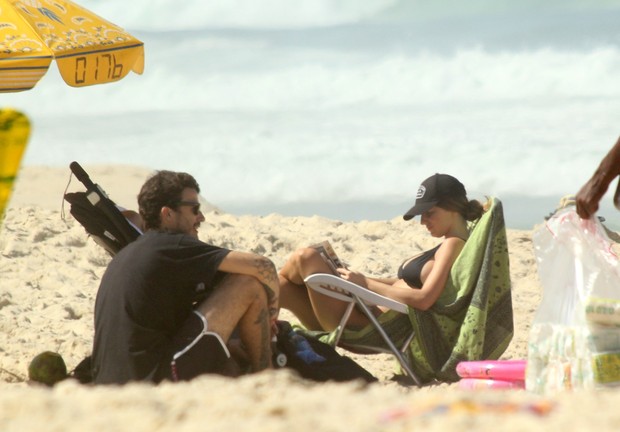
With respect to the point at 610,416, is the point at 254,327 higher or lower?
lower

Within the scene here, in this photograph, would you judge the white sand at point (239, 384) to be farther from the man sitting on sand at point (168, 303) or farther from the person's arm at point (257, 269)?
the person's arm at point (257, 269)

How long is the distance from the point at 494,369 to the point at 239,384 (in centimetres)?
223

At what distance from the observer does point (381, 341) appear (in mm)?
5805

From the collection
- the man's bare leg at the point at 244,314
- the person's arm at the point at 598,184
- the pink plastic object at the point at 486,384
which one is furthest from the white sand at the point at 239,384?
the person's arm at the point at 598,184

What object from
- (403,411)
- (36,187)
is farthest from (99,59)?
(36,187)

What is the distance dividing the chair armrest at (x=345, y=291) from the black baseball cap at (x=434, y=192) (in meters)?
0.49

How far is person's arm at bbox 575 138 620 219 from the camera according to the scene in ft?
14.1

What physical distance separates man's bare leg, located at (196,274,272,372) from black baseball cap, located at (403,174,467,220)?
131 centimetres

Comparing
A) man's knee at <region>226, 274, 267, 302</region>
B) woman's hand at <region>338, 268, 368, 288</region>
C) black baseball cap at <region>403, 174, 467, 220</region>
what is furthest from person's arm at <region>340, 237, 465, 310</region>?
man's knee at <region>226, 274, 267, 302</region>

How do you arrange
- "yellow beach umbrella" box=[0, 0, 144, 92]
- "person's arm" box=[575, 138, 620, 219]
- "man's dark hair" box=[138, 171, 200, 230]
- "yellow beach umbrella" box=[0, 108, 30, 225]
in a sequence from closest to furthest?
"yellow beach umbrella" box=[0, 108, 30, 225]
"person's arm" box=[575, 138, 620, 219]
"man's dark hair" box=[138, 171, 200, 230]
"yellow beach umbrella" box=[0, 0, 144, 92]

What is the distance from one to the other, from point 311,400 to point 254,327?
2078 mm

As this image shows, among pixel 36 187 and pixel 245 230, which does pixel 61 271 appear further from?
pixel 36 187

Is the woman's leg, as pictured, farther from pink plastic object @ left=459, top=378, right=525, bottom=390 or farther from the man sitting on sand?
the man sitting on sand

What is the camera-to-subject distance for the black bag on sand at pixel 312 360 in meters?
5.24
